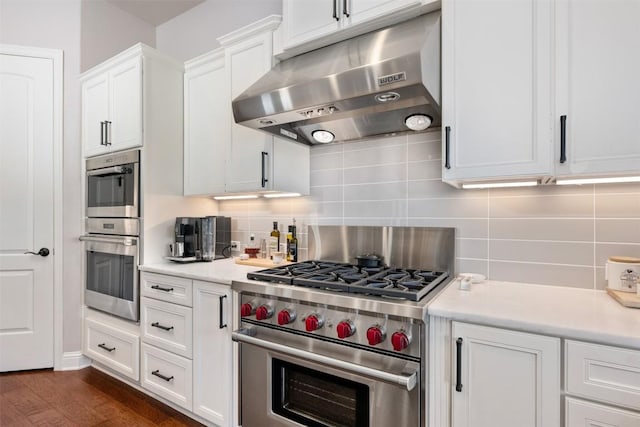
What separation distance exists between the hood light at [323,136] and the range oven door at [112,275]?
1456 millimetres

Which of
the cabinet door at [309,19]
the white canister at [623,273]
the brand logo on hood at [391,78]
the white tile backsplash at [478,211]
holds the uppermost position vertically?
the cabinet door at [309,19]

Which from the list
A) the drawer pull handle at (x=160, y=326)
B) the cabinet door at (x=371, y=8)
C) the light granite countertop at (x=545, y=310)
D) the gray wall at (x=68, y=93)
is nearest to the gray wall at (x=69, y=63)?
the gray wall at (x=68, y=93)

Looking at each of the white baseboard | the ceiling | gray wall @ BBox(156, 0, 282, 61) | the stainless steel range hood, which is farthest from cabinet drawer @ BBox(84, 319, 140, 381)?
the ceiling

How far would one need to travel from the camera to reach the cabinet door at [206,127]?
231 centimetres

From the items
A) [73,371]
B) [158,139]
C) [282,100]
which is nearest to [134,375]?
[73,371]

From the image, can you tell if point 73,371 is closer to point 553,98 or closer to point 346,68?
point 346,68

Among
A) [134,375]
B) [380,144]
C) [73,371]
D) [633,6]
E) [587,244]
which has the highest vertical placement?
[633,6]

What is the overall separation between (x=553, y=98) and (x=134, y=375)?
2882 mm

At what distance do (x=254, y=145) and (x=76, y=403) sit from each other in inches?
82.8

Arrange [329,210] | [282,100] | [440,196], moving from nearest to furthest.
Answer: [282,100], [440,196], [329,210]

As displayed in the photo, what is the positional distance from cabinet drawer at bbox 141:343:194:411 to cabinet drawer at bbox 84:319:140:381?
11 centimetres

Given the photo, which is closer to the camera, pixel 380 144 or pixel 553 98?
pixel 553 98

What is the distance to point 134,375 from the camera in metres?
2.32

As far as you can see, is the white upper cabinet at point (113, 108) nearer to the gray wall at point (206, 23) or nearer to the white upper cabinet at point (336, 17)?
the gray wall at point (206, 23)
